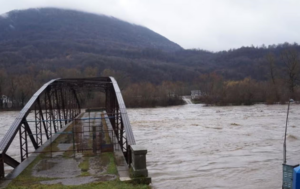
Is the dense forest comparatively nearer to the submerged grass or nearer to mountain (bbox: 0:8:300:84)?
mountain (bbox: 0:8:300:84)

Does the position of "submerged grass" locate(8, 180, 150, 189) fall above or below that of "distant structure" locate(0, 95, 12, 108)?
below

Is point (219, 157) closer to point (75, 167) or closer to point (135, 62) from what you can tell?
point (75, 167)

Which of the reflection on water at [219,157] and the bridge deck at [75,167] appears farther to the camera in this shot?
the reflection on water at [219,157]

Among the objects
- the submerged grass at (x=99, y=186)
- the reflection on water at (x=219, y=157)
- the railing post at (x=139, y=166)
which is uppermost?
the railing post at (x=139, y=166)

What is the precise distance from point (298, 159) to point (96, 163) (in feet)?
38.3

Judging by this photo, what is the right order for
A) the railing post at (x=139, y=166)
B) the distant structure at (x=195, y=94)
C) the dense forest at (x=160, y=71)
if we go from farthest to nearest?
the distant structure at (x=195, y=94)
the dense forest at (x=160, y=71)
the railing post at (x=139, y=166)

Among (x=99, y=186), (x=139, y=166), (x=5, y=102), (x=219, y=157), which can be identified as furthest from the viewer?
(x=5, y=102)

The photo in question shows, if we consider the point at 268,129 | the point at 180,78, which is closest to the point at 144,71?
the point at 180,78

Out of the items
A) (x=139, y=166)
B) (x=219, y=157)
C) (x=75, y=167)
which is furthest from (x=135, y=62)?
(x=139, y=166)

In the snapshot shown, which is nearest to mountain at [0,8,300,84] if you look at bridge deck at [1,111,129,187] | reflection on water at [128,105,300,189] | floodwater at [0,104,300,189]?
floodwater at [0,104,300,189]

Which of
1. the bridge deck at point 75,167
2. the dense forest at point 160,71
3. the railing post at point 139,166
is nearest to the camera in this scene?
the railing post at point 139,166

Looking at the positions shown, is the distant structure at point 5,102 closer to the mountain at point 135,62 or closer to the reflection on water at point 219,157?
the mountain at point 135,62

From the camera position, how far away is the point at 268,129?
32.0m

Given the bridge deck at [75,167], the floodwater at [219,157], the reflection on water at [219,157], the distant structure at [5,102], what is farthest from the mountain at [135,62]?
the bridge deck at [75,167]
